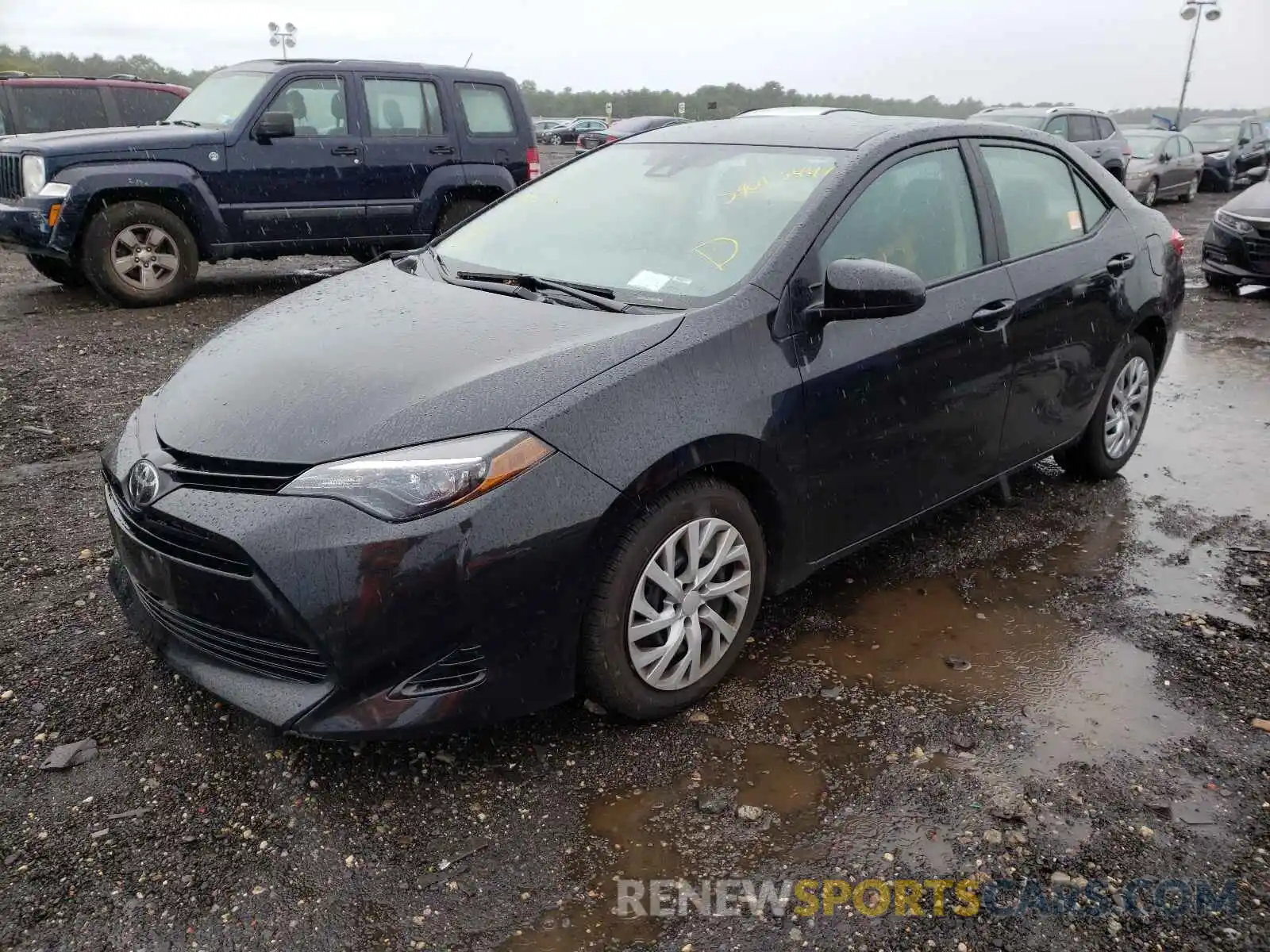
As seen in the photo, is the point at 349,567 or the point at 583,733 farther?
the point at 583,733

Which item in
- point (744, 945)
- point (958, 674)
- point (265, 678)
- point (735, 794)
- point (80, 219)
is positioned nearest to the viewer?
point (744, 945)

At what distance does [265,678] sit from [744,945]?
1290 mm

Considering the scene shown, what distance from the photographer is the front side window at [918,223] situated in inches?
125

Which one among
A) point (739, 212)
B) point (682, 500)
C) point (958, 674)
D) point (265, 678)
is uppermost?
point (739, 212)

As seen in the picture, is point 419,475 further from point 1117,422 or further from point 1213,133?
point 1213,133

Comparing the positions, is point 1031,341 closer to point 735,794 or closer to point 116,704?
point 735,794

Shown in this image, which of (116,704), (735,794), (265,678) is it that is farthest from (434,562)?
(116,704)

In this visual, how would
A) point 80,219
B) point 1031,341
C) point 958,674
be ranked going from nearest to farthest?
1. point 958,674
2. point 1031,341
3. point 80,219

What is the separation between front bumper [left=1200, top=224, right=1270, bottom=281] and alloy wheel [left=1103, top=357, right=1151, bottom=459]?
5.99 metres

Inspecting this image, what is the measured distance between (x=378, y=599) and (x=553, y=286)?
132 cm

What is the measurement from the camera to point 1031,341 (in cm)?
372

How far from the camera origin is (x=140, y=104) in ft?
38.8

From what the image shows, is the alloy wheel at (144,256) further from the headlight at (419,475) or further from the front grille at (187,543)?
the headlight at (419,475)

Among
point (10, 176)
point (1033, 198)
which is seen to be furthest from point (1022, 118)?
point (10, 176)
